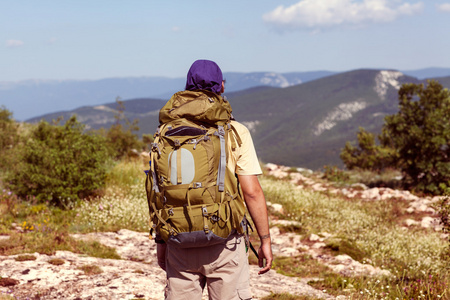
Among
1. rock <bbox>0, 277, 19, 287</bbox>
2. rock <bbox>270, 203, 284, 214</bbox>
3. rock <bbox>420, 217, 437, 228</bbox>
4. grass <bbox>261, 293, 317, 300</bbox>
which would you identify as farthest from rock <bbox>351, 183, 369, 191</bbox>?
rock <bbox>0, 277, 19, 287</bbox>

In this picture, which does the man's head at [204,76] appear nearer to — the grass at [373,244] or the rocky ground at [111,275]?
the rocky ground at [111,275]

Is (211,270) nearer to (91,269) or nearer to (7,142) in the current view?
(91,269)

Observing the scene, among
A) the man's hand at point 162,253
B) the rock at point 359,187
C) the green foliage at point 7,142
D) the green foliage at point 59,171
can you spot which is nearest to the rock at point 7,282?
the man's hand at point 162,253

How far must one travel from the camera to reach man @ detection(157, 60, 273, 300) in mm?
2611

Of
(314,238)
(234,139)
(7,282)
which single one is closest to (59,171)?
(7,282)

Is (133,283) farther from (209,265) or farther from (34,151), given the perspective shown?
(34,151)

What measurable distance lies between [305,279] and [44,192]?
607cm

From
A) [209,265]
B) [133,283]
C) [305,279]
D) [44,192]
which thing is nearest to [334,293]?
[305,279]

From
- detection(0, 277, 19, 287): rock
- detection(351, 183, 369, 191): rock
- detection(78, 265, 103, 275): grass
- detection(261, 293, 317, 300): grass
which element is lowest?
detection(351, 183, 369, 191): rock

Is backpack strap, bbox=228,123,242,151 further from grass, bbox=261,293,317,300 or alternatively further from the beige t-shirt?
grass, bbox=261,293,317,300

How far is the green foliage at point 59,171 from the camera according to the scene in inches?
349

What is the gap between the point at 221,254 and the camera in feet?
8.60

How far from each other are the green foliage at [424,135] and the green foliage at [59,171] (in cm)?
1137

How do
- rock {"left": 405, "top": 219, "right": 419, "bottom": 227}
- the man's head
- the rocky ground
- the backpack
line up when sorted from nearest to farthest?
the backpack → the man's head → the rocky ground → rock {"left": 405, "top": 219, "right": 419, "bottom": 227}
